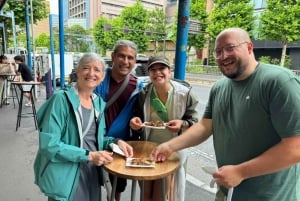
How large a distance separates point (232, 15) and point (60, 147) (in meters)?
16.4

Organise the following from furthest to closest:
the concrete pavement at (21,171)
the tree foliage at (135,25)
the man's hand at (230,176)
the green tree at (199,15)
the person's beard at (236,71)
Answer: the tree foliage at (135,25)
the green tree at (199,15)
the concrete pavement at (21,171)
the person's beard at (236,71)
the man's hand at (230,176)

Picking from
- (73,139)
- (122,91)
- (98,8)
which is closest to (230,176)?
(73,139)

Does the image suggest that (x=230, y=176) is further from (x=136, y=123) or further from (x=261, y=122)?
(x=136, y=123)

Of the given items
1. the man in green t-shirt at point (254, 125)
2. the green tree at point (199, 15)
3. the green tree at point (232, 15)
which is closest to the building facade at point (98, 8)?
the green tree at point (199, 15)

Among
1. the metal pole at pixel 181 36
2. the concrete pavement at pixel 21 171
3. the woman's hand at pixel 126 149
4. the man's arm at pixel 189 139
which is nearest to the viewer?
the man's arm at pixel 189 139

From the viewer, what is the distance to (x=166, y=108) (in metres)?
1.88

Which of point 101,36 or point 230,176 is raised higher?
point 101,36

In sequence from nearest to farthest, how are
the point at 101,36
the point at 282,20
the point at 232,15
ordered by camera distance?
1. the point at 282,20
2. the point at 232,15
3. the point at 101,36

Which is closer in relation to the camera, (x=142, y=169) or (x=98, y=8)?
(x=142, y=169)

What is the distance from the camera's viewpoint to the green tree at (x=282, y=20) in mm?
12523

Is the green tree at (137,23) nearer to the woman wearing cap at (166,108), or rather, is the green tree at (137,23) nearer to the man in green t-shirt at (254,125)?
the woman wearing cap at (166,108)

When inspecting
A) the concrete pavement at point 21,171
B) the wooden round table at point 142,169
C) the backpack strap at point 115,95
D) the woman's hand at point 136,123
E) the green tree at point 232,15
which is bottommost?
the concrete pavement at point 21,171

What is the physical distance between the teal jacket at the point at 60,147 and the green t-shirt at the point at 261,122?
35.3 inches

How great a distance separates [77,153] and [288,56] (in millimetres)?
19729
